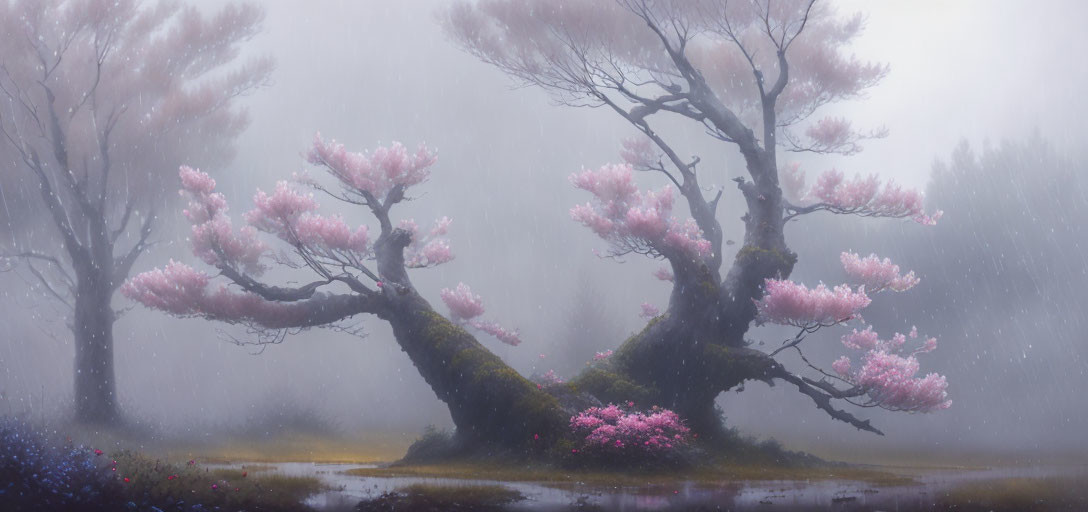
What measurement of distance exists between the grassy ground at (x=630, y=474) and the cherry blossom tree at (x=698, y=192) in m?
1.42

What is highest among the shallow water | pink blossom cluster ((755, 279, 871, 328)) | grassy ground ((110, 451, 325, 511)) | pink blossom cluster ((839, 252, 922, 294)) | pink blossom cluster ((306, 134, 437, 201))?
pink blossom cluster ((306, 134, 437, 201))

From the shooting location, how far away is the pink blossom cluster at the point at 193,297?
7.86 metres

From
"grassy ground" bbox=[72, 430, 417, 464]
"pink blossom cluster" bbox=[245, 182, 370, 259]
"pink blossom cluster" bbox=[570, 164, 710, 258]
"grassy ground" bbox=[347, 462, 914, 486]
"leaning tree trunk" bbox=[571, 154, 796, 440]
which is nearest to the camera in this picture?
"grassy ground" bbox=[347, 462, 914, 486]

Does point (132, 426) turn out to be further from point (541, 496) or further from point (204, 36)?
point (541, 496)

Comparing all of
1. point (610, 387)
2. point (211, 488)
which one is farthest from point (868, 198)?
point (211, 488)

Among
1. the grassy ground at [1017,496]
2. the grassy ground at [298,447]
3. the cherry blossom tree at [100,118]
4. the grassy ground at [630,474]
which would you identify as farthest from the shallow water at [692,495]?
the cherry blossom tree at [100,118]

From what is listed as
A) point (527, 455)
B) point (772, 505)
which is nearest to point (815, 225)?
point (527, 455)

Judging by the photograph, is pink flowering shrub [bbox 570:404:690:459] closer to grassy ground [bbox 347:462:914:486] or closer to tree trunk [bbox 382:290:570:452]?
grassy ground [bbox 347:462:914:486]

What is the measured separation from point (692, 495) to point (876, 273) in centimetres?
567

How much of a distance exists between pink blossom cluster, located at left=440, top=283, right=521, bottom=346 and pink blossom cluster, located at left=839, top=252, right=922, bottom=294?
526 cm

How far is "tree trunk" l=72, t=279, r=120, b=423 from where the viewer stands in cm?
1258

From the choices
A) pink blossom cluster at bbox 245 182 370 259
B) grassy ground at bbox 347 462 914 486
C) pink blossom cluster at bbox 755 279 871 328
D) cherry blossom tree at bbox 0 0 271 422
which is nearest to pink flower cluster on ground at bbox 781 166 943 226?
pink blossom cluster at bbox 755 279 871 328

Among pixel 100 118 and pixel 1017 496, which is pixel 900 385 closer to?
pixel 1017 496

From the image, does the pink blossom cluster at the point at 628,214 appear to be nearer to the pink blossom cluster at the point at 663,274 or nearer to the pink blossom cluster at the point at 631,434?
the pink blossom cluster at the point at 631,434
